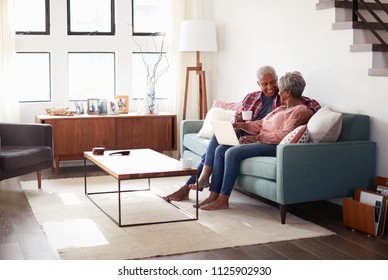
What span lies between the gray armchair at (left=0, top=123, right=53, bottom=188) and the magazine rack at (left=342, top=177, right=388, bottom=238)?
2676 millimetres

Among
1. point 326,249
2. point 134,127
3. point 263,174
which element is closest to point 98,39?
point 134,127

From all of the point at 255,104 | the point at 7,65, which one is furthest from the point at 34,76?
the point at 255,104

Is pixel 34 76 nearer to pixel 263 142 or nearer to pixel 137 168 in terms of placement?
pixel 137 168

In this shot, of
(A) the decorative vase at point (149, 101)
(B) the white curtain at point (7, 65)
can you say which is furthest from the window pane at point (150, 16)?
(B) the white curtain at point (7, 65)

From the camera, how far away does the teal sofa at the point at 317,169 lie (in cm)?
447

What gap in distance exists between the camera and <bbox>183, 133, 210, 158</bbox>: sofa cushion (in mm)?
5699

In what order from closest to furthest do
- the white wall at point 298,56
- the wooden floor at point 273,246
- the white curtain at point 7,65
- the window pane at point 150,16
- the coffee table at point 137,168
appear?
the wooden floor at point 273,246 → the coffee table at point 137,168 → the white wall at point 298,56 → the white curtain at point 7,65 → the window pane at point 150,16

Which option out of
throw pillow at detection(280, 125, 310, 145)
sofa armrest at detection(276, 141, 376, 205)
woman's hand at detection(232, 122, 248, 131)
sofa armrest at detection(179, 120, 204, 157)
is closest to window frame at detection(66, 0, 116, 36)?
sofa armrest at detection(179, 120, 204, 157)

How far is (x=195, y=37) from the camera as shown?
6.86m

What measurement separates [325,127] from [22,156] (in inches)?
99.3

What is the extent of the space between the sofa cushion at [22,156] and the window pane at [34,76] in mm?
1390

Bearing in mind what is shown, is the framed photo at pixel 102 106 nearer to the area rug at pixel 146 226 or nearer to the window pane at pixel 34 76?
the window pane at pixel 34 76

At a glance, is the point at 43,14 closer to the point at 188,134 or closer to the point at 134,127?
the point at 134,127

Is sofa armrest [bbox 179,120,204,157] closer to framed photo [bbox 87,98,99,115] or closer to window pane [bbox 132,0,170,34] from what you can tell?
framed photo [bbox 87,98,99,115]
